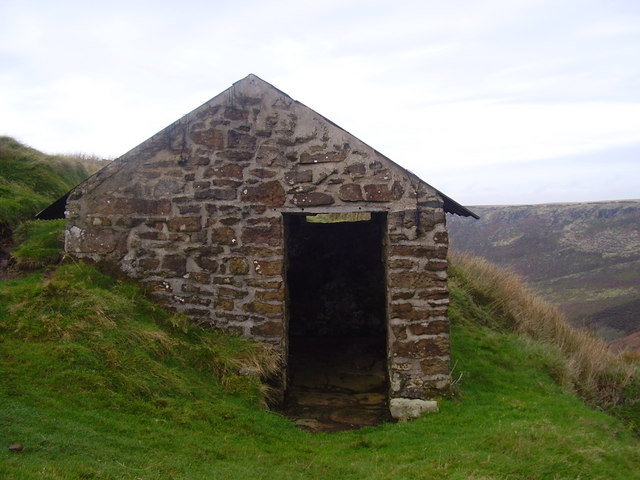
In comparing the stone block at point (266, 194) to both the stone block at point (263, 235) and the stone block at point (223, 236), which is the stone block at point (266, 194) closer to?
the stone block at point (263, 235)

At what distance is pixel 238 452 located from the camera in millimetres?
5207

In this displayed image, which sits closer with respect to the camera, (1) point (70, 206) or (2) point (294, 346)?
(1) point (70, 206)

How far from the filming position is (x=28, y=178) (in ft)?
42.2

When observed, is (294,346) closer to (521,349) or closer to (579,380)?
(521,349)

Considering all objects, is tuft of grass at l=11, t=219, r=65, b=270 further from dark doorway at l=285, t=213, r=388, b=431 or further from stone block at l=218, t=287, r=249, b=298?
dark doorway at l=285, t=213, r=388, b=431

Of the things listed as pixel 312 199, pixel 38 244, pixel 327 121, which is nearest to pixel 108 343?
pixel 312 199

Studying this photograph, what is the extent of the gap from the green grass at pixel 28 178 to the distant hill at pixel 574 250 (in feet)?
46.2

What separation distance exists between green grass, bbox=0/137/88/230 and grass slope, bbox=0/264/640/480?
376 centimetres

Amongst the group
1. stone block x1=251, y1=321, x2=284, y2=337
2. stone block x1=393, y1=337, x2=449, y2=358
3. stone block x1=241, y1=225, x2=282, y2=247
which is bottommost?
stone block x1=393, y1=337, x2=449, y2=358

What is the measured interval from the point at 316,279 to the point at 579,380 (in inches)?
205

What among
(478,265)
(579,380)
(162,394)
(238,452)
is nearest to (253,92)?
(162,394)

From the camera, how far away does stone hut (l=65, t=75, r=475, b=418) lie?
6.84 metres

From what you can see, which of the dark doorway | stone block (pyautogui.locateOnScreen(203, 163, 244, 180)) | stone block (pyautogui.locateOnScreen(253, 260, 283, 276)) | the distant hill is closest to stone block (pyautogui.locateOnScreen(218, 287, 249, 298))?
stone block (pyautogui.locateOnScreen(253, 260, 283, 276))

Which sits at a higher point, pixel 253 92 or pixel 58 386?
pixel 253 92
